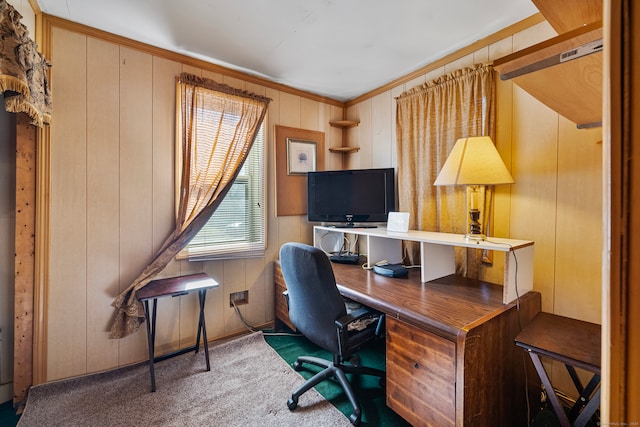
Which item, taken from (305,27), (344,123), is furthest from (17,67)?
(344,123)

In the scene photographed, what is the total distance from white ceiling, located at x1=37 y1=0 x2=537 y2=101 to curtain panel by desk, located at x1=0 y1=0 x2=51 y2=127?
527 millimetres

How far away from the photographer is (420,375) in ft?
4.38

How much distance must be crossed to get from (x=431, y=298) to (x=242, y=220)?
1690mm

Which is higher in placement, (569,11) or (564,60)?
(569,11)

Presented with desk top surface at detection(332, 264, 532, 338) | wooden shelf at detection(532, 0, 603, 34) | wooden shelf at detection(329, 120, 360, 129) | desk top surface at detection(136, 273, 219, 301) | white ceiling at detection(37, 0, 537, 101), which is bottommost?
desk top surface at detection(136, 273, 219, 301)

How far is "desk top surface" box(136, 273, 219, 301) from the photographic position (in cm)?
182

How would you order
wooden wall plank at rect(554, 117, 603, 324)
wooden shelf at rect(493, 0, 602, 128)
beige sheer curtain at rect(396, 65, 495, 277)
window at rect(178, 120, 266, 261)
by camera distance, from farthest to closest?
window at rect(178, 120, 266, 261) < beige sheer curtain at rect(396, 65, 495, 277) < wooden wall plank at rect(554, 117, 603, 324) < wooden shelf at rect(493, 0, 602, 128)

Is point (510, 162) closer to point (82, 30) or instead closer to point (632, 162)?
point (632, 162)

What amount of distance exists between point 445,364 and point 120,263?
2.13 meters

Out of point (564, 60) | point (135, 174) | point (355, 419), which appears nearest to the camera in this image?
point (564, 60)

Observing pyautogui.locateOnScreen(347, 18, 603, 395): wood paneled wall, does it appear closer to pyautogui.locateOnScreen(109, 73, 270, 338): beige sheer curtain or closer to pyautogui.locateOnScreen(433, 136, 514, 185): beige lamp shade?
pyautogui.locateOnScreen(433, 136, 514, 185): beige lamp shade

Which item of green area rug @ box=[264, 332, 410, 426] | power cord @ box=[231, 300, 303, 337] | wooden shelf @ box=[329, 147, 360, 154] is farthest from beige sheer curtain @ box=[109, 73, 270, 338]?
green area rug @ box=[264, 332, 410, 426]

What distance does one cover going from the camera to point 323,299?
1.53m

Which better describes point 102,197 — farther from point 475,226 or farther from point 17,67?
point 475,226
